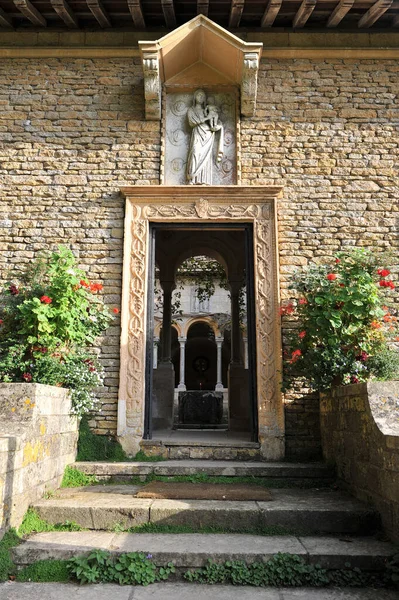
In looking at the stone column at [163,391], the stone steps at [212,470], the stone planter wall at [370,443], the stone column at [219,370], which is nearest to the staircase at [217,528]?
the stone planter wall at [370,443]

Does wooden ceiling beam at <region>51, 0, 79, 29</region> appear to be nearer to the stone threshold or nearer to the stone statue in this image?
the stone statue

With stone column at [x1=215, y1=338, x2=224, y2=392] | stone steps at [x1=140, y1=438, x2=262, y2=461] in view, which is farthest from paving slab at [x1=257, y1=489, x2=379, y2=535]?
stone column at [x1=215, y1=338, x2=224, y2=392]

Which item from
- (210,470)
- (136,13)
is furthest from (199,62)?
(210,470)

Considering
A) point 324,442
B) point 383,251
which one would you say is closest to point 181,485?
point 324,442

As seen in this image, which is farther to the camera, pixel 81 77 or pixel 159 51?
pixel 81 77

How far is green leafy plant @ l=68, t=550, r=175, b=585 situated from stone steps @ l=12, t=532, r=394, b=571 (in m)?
0.06

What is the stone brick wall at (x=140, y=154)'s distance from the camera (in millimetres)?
6031

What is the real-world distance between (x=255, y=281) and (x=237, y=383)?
3881mm

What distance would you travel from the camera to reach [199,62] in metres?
6.57

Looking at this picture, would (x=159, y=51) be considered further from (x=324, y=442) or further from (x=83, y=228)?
(x=324, y=442)

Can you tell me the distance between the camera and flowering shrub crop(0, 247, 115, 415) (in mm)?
4973

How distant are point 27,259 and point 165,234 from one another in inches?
161

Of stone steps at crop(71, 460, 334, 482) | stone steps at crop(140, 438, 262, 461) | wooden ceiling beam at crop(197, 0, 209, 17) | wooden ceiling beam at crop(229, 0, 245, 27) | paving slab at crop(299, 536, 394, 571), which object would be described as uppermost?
wooden ceiling beam at crop(197, 0, 209, 17)

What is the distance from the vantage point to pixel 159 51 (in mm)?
6051
